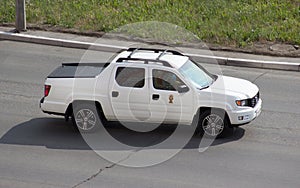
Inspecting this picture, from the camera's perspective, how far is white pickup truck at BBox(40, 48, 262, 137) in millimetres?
14789

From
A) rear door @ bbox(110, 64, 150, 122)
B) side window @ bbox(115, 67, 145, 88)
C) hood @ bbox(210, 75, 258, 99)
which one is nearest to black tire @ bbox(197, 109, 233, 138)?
hood @ bbox(210, 75, 258, 99)

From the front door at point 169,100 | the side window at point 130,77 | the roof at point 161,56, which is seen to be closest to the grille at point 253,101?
the front door at point 169,100

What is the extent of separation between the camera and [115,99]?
14945 millimetres

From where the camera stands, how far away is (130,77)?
1502 cm

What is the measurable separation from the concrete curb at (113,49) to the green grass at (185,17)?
59.9 inches

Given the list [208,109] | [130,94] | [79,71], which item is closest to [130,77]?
[130,94]

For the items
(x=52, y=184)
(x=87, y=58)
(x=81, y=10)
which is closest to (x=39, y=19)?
(x=81, y=10)

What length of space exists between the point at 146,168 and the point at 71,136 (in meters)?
2.39

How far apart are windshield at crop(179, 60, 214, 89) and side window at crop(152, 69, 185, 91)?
0.23 m

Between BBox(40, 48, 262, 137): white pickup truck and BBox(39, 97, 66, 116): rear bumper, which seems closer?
BBox(40, 48, 262, 137): white pickup truck

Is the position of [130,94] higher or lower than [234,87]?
lower

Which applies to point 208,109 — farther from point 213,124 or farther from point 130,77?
point 130,77

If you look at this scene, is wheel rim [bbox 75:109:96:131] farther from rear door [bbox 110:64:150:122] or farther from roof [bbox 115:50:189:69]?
roof [bbox 115:50:189:69]

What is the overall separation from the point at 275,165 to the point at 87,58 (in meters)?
9.01
